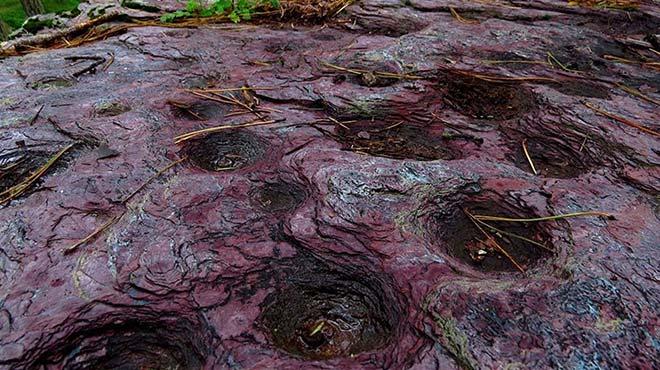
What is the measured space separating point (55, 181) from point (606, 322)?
2.23 m

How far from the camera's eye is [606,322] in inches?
57.0

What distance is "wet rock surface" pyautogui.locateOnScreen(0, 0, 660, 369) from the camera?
57.2 inches

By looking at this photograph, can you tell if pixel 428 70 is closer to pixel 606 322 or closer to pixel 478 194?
pixel 478 194

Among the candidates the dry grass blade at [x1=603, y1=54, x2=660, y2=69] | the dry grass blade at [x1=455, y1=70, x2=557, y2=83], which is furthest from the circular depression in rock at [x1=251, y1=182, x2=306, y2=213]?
the dry grass blade at [x1=603, y1=54, x2=660, y2=69]

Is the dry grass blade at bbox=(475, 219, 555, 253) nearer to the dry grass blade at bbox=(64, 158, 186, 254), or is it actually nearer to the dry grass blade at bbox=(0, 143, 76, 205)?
the dry grass blade at bbox=(64, 158, 186, 254)

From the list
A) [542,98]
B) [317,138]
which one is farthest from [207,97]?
[542,98]

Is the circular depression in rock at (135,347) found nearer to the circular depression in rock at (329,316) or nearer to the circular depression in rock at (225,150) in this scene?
the circular depression in rock at (329,316)

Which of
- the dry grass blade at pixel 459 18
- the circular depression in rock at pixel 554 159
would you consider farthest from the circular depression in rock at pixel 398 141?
the dry grass blade at pixel 459 18

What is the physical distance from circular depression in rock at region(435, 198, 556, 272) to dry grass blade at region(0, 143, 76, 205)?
1794 millimetres

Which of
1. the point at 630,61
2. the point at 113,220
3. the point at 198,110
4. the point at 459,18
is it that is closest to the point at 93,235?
the point at 113,220

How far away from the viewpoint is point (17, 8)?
1448 cm

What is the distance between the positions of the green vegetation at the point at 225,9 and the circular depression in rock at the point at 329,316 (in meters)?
3.41

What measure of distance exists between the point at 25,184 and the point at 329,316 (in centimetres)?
150

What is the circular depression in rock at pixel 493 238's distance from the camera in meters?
1.77
